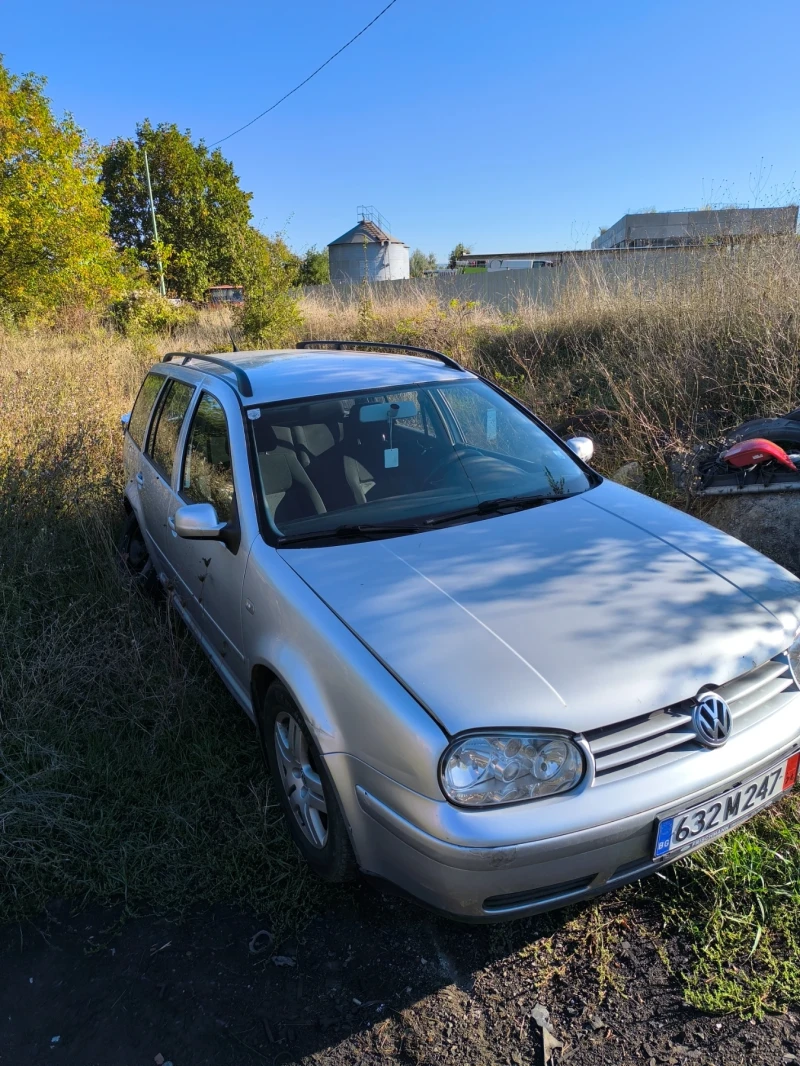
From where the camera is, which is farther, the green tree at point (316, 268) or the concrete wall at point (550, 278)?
the green tree at point (316, 268)

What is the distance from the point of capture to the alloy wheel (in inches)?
91.8

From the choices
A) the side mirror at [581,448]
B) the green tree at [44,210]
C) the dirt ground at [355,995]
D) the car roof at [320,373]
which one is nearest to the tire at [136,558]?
the car roof at [320,373]

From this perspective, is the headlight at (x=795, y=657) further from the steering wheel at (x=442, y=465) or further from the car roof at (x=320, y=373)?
the car roof at (x=320, y=373)

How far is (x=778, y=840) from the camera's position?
2.47 metres

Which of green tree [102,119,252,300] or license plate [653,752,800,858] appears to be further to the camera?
green tree [102,119,252,300]

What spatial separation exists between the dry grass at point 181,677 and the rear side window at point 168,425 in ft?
2.79

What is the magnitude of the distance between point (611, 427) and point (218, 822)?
15.5 ft

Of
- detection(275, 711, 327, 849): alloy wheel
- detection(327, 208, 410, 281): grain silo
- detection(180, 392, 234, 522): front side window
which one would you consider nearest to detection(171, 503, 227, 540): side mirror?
detection(180, 392, 234, 522): front side window

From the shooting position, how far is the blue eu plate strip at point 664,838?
6.08 ft

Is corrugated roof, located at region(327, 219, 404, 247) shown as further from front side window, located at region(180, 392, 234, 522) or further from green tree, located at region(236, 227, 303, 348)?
front side window, located at region(180, 392, 234, 522)

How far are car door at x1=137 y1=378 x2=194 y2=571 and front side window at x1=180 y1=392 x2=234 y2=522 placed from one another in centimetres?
25

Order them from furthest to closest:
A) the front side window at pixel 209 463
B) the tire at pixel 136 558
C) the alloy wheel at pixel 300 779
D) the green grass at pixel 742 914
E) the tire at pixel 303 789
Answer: the tire at pixel 136 558
the front side window at pixel 209 463
the alloy wheel at pixel 300 779
the tire at pixel 303 789
the green grass at pixel 742 914

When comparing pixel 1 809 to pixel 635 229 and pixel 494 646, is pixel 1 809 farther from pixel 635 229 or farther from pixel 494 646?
pixel 635 229

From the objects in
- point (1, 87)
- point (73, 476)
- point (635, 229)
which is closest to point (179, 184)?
point (1, 87)
